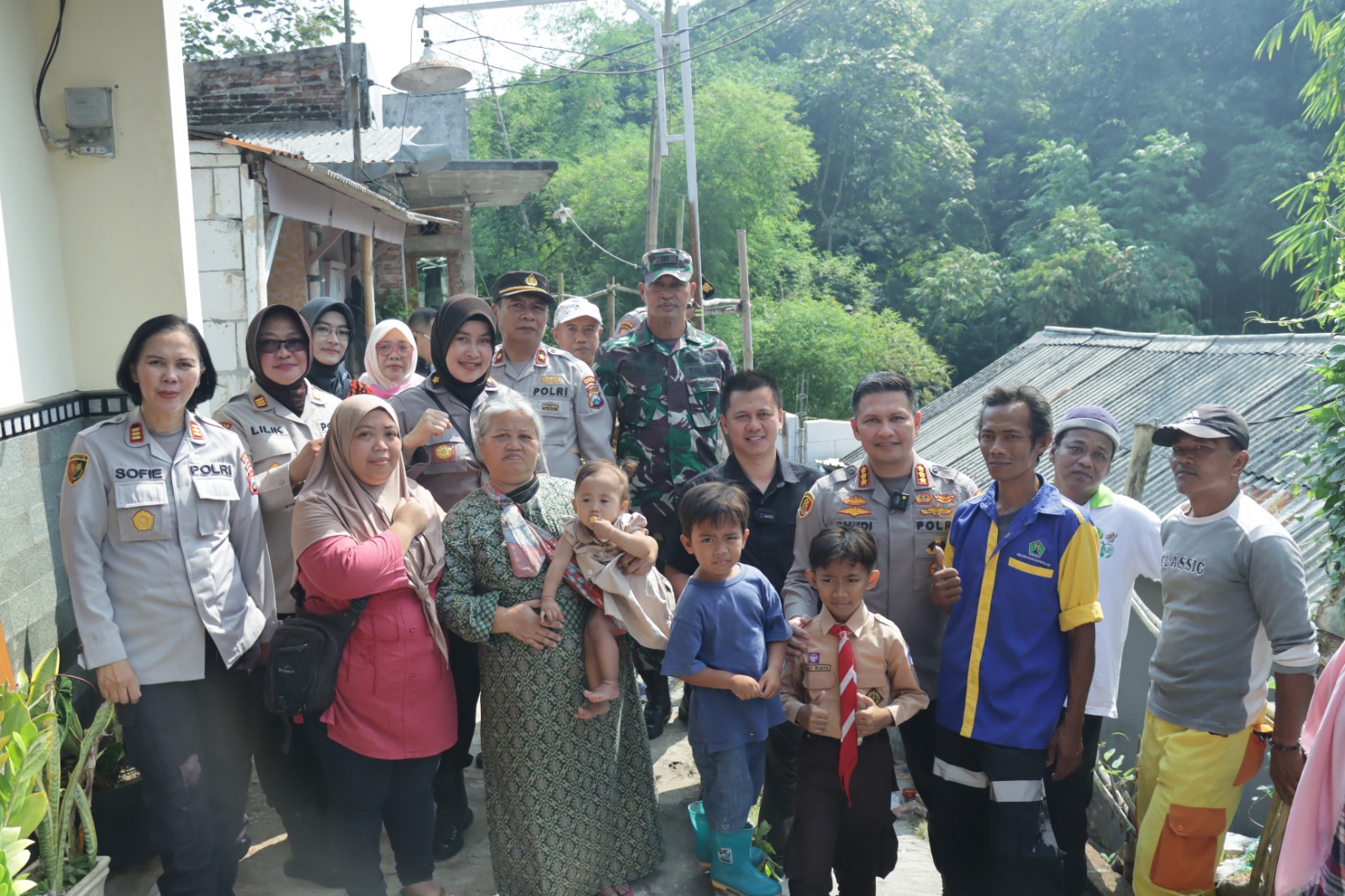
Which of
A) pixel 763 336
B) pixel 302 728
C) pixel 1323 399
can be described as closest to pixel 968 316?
pixel 763 336

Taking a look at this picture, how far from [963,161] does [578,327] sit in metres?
28.5

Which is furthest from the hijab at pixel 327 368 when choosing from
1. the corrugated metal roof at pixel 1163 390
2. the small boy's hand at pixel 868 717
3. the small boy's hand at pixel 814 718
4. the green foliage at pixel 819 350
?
the green foliage at pixel 819 350

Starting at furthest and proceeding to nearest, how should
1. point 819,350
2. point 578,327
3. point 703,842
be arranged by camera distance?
point 819,350 < point 578,327 < point 703,842

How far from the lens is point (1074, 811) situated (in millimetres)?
3205

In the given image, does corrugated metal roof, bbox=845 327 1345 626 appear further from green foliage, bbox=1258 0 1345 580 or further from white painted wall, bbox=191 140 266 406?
white painted wall, bbox=191 140 266 406

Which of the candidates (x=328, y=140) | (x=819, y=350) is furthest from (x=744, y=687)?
(x=819, y=350)

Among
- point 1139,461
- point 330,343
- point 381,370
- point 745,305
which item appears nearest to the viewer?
point 330,343

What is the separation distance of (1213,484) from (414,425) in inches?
107

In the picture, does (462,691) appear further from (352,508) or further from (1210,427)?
(1210,427)

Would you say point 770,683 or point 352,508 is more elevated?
point 352,508

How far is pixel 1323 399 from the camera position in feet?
12.2

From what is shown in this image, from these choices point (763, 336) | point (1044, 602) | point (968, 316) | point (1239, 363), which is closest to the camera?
point (1044, 602)

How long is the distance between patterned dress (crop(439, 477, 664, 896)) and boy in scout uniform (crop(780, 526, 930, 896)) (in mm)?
609

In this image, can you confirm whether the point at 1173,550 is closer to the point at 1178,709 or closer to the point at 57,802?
the point at 1178,709
